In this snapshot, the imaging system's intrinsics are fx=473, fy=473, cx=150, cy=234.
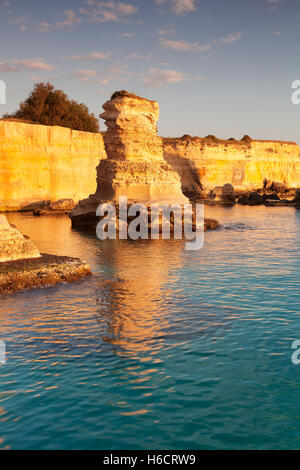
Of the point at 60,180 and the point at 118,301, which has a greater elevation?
the point at 60,180

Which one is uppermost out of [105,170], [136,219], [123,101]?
[123,101]

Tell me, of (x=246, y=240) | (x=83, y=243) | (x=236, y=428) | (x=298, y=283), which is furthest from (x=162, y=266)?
(x=236, y=428)

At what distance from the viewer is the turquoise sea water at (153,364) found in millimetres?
6117

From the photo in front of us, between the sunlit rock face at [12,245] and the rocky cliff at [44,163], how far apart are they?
32007mm

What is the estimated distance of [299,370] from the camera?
314 inches

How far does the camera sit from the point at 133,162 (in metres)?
31.3

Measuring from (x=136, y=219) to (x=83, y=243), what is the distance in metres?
5.67

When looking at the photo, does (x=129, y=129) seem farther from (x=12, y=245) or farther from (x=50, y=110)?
(x=50, y=110)

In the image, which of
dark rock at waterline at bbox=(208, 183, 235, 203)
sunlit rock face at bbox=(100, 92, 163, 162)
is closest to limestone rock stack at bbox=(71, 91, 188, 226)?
sunlit rock face at bbox=(100, 92, 163, 162)

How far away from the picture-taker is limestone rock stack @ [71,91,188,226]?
101 feet

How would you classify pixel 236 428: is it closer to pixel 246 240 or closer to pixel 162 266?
pixel 162 266

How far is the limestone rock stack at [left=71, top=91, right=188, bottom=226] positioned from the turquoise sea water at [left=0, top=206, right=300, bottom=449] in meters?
15.2

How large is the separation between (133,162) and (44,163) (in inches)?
805

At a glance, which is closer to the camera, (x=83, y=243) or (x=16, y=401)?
(x=16, y=401)
